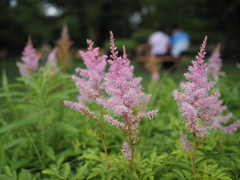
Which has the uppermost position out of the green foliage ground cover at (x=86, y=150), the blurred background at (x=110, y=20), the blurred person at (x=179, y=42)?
the blurred background at (x=110, y=20)

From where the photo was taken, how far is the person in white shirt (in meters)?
11.9

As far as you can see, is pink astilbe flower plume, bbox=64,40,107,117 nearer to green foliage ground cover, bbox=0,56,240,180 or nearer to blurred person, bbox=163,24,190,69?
green foliage ground cover, bbox=0,56,240,180

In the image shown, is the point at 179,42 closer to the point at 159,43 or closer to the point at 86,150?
the point at 159,43

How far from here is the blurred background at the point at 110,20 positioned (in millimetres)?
23281

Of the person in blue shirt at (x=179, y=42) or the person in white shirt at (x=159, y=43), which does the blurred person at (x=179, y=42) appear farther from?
the person in white shirt at (x=159, y=43)

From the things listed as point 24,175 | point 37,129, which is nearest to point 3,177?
point 24,175

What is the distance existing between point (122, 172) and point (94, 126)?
6.90 feet

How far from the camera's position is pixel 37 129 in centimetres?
369

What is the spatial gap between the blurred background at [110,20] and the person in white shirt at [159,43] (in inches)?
298

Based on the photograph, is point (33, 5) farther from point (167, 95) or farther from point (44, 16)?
point (167, 95)

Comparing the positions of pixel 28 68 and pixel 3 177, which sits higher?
pixel 28 68

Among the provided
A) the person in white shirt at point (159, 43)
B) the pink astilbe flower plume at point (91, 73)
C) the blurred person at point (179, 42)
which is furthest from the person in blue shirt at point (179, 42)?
the pink astilbe flower plume at point (91, 73)

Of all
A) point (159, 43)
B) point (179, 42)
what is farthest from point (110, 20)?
point (179, 42)

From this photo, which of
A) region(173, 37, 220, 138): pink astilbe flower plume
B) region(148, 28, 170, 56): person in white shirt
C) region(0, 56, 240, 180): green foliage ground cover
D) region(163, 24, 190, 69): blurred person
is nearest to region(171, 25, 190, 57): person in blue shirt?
region(163, 24, 190, 69): blurred person
